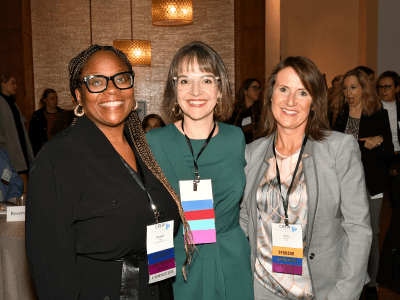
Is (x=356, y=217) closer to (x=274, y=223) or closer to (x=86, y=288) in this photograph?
(x=274, y=223)

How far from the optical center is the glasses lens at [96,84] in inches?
58.1

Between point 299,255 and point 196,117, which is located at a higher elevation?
point 196,117

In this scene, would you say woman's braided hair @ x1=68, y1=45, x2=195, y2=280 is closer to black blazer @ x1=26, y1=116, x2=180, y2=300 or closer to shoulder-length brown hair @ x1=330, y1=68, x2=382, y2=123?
black blazer @ x1=26, y1=116, x2=180, y2=300

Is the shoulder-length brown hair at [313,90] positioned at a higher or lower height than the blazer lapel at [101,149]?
higher

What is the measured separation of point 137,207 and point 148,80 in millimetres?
7473

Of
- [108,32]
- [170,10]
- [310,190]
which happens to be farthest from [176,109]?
[108,32]

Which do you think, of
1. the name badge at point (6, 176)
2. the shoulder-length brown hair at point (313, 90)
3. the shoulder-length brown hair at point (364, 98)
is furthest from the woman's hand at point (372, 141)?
the name badge at point (6, 176)

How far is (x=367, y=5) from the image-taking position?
24.3 ft

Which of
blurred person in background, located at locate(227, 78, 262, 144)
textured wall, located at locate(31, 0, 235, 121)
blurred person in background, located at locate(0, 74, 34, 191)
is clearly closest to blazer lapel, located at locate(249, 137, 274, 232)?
blurred person in background, located at locate(227, 78, 262, 144)

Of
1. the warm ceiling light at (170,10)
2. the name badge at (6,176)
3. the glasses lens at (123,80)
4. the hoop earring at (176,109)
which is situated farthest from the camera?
the warm ceiling light at (170,10)

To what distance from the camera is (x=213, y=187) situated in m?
1.84

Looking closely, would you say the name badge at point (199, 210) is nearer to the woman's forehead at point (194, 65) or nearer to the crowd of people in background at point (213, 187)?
the crowd of people in background at point (213, 187)

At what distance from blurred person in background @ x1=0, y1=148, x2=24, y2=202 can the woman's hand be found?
3177mm

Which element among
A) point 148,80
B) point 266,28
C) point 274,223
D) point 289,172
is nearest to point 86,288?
point 274,223
